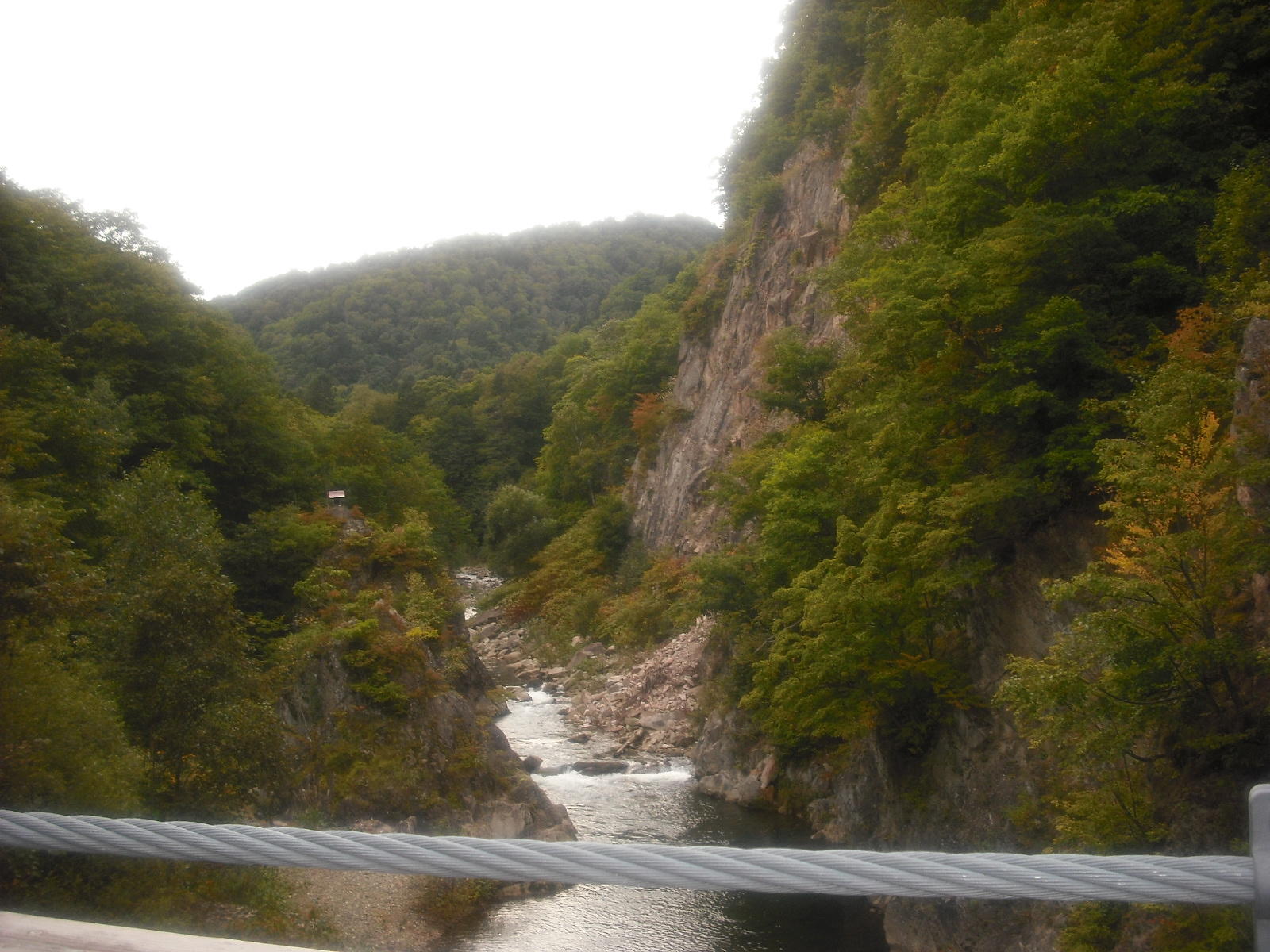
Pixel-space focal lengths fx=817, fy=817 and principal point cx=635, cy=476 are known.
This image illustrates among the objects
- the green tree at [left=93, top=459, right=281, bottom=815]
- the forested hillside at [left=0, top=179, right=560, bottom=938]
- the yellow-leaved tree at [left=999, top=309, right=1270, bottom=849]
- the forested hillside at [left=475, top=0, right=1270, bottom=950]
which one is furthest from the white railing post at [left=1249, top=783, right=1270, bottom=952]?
the green tree at [left=93, top=459, right=281, bottom=815]

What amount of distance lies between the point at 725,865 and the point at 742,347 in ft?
121

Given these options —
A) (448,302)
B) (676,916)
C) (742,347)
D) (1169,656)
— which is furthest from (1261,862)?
(448,302)

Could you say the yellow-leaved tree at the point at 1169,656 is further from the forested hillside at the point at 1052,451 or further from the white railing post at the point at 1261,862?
the white railing post at the point at 1261,862

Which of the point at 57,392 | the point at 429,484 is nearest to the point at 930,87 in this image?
the point at 57,392

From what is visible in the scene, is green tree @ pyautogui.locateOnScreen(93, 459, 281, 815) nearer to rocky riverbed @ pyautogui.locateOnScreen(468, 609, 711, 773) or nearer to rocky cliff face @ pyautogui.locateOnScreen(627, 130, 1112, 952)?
rocky cliff face @ pyautogui.locateOnScreen(627, 130, 1112, 952)

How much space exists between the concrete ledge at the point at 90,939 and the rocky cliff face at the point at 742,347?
24.5 meters

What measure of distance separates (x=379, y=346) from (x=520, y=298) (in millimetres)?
21448

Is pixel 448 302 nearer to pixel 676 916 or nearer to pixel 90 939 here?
pixel 676 916

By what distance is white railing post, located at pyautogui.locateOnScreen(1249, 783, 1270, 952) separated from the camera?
1.25 metres

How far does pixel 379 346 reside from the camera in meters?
101

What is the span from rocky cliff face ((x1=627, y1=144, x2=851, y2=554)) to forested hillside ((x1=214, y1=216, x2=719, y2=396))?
1716 inches

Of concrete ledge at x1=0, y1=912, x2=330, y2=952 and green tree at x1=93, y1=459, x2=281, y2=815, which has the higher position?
concrete ledge at x1=0, y1=912, x2=330, y2=952

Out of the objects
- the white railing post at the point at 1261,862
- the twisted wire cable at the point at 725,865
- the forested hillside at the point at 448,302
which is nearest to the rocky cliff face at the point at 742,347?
the twisted wire cable at the point at 725,865

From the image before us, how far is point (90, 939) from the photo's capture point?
1741 mm
